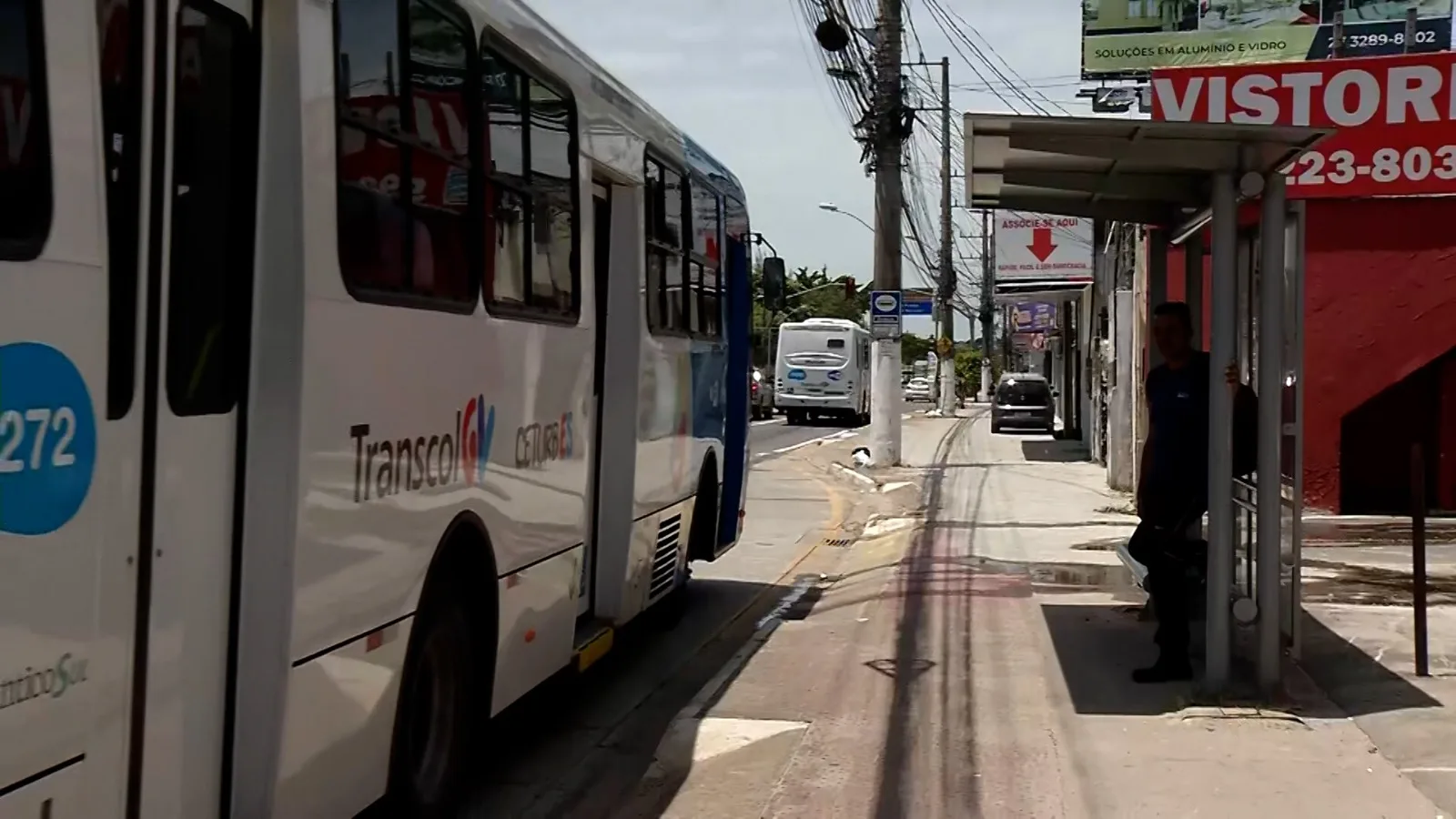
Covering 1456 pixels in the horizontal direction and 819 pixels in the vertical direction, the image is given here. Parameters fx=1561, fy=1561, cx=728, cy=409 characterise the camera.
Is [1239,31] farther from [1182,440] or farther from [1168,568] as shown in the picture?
[1168,568]

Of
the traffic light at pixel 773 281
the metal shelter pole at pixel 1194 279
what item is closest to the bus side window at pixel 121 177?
the metal shelter pole at pixel 1194 279

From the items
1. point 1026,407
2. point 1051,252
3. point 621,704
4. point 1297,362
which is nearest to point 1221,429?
point 1297,362

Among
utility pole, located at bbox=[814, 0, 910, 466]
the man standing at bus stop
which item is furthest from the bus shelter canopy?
utility pole, located at bbox=[814, 0, 910, 466]

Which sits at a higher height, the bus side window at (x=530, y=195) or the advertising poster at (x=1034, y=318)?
the advertising poster at (x=1034, y=318)

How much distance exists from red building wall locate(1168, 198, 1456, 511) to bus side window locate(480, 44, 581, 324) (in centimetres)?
1065

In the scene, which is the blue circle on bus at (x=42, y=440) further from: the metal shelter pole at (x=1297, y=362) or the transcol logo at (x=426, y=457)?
the metal shelter pole at (x=1297, y=362)

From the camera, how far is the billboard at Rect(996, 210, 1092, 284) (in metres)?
30.6

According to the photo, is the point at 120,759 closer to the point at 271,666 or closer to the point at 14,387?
the point at 271,666

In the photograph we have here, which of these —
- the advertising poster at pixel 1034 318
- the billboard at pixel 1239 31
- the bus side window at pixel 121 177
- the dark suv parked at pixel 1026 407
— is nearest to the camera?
the bus side window at pixel 121 177

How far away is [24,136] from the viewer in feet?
10.6

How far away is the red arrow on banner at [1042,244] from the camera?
30688 mm

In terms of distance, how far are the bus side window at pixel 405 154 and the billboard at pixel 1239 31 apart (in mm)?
39812

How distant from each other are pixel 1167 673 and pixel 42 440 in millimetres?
6540

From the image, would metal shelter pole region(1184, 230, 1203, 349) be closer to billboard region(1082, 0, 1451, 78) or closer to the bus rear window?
the bus rear window
